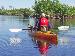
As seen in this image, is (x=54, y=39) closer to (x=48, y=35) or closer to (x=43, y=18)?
(x=48, y=35)

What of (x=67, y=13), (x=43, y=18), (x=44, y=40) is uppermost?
(x=43, y=18)

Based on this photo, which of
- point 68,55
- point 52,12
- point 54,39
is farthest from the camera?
point 52,12

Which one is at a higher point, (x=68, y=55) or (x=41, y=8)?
(x=68, y=55)

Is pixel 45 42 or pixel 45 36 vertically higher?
pixel 45 36

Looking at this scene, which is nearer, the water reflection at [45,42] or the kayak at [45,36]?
the water reflection at [45,42]

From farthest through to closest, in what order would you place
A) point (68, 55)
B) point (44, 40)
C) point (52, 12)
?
point (52, 12) → point (44, 40) → point (68, 55)

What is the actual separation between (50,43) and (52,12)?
120079 millimetres

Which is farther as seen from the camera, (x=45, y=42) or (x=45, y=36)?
(x=45, y=36)

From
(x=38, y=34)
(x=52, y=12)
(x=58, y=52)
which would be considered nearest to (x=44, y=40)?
(x=38, y=34)

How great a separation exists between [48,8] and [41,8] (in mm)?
3680

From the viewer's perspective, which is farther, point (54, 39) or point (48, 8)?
point (48, 8)

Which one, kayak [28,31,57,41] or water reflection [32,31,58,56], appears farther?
kayak [28,31,57,41]

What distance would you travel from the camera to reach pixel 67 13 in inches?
5955

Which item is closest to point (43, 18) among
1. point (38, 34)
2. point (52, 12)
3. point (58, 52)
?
point (38, 34)
